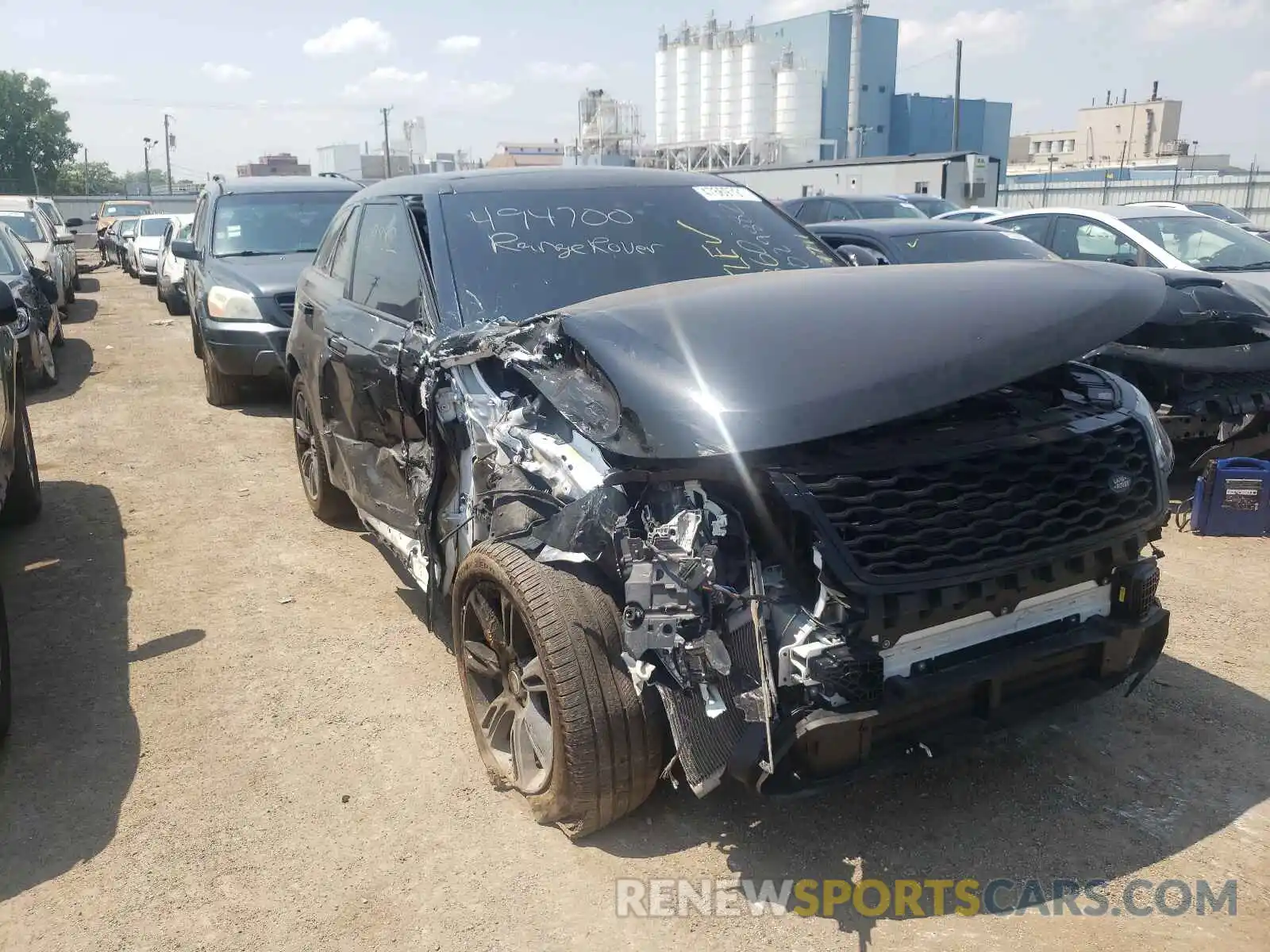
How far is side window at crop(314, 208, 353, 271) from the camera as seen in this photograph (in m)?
5.31

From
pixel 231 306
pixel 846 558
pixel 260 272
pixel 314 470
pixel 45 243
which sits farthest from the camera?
pixel 45 243

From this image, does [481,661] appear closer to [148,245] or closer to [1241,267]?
[1241,267]

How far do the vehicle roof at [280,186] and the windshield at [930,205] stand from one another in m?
10.2

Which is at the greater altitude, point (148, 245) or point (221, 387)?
point (148, 245)

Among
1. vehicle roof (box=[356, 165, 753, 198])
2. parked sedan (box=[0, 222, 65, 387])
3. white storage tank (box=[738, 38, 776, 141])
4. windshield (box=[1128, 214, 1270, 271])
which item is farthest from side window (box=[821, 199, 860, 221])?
white storage tank (box=[738, 38, 776, 141])

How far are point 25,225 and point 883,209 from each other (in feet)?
44.5

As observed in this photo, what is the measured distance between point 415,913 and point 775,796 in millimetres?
1040

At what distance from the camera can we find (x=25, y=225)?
16.3 metres

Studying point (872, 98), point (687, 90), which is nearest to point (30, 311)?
point (687, 90)

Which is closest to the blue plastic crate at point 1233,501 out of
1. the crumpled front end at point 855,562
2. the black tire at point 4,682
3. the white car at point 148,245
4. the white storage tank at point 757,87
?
the crumpled front end at point 855,562

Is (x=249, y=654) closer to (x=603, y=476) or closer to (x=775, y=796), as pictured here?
(x=603, y=476)

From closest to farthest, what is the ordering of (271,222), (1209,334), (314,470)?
(314,470)
(1209,334)
(271,222)

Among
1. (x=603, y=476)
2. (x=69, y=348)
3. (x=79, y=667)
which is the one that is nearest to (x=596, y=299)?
(x=603, y=476)

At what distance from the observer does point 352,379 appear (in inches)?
170
